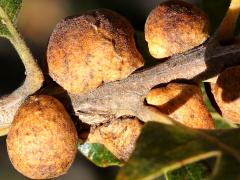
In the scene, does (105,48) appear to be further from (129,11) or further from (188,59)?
(129,11)

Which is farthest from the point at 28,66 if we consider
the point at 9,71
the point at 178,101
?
the point at 9,71

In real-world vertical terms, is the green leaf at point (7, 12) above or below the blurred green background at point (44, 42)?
above

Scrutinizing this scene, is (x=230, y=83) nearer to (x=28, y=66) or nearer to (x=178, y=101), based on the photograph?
(x=178, y=101)

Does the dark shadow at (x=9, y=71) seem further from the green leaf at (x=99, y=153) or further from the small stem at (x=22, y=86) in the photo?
the small stem at (x=22, y=86)

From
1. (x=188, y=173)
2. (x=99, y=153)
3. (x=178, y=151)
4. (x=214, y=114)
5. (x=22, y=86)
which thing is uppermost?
(x=178, y=151)

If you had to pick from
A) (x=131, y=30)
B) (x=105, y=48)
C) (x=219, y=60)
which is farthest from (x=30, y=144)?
(x=219, y=60)

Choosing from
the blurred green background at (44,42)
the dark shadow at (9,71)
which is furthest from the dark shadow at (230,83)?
the dark shadow at (9,71)

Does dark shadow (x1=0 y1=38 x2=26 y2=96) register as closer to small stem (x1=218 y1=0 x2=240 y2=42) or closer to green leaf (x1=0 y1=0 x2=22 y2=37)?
green leaf (x1=0 y1=0 x2=22 y2=37)
